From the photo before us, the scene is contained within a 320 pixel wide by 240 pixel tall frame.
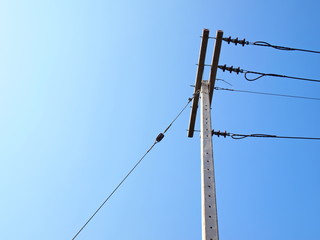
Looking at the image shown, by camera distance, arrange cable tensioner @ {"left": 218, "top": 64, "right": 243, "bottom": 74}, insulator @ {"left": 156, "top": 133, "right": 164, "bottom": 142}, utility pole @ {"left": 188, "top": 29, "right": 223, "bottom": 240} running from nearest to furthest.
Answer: utility pole @ {"left": 188, "top": 29, "right": 223, "bottom": 240} < insulator @ {"left": 156, "top": 133, "right": 164, "bottom": 142} < cable tensioner @ {"left": 218, "top": 64, "right": 243, "bottom": 74}

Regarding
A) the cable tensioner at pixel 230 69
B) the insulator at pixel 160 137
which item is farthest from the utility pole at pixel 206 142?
the insulator at pixel 160 137

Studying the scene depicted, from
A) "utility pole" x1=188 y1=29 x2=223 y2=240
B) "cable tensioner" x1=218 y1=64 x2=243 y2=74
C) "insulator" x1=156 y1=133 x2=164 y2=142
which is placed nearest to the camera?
"utility pole" x1=188 y1=29 x2=223 y2=240

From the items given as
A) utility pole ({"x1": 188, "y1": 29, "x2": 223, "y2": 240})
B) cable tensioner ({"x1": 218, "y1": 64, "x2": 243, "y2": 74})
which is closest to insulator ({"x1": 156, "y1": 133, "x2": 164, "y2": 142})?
utility pole ({"x1": 188, "y1": 29, "x2": 223, "y2": 240})

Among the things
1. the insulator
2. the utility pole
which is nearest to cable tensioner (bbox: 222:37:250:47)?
the utility pole

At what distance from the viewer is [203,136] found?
484 cm

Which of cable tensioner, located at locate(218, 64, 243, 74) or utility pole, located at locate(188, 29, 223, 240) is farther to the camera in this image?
cable tensioner, located at locate(218, 64, 243, 74)

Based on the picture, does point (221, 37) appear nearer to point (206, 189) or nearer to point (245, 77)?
point (245, 77)

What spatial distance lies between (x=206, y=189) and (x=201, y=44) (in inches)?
138

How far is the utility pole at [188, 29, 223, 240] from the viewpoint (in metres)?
3.56

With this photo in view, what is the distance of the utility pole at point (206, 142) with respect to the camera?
3555mm

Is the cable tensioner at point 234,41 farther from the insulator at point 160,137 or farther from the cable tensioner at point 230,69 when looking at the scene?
the insulator at point 160,137

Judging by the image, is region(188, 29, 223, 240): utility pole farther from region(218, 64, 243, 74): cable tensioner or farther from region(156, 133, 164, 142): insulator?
region(156, 133, 164, 142): insulator

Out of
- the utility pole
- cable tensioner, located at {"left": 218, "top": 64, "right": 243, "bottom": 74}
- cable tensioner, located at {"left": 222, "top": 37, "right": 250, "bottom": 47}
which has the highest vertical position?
cable tensioner, located at {"left": 222, "top": 37, "right": 250, "bottom": 47}

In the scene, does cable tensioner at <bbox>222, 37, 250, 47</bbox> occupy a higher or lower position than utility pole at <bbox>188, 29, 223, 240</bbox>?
higher
